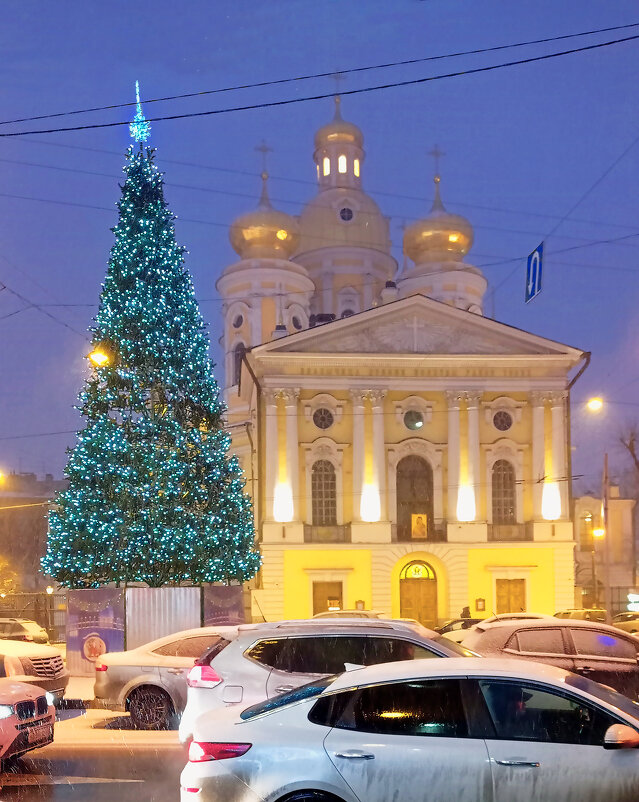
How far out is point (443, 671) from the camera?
689 centimetres

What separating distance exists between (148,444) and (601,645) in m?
16.5

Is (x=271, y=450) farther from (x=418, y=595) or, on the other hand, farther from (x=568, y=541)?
(x=568, y=541)

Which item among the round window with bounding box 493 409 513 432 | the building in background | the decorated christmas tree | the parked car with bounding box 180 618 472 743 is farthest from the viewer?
the building in background

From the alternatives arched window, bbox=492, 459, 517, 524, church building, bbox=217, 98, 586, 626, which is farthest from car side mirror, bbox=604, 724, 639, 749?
arched window, bbox=492, 459, 517, 524

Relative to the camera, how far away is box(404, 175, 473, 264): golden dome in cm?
5947

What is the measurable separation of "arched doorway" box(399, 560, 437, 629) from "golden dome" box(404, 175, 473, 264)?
84.6ft

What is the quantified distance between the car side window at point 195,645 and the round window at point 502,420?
88.6 feet

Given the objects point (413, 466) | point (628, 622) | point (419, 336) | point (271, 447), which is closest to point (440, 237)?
point (419, 336)

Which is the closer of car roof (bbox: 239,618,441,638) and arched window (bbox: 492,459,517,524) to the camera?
car roof (bbox: 239,618,441,638)

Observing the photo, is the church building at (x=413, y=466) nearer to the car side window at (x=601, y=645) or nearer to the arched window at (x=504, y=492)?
the arched window at (x=504, y=492)

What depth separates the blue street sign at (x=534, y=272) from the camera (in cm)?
2058

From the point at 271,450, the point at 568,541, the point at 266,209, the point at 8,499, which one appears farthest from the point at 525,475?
the point at 8,499

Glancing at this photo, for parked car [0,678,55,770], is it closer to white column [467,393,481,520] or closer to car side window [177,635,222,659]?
car side window [177,635,222,659]

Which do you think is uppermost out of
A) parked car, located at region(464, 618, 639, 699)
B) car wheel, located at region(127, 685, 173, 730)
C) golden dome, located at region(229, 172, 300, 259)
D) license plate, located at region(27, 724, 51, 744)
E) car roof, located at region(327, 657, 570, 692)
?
golden dome, located at region(229, 172, 300, 259)
